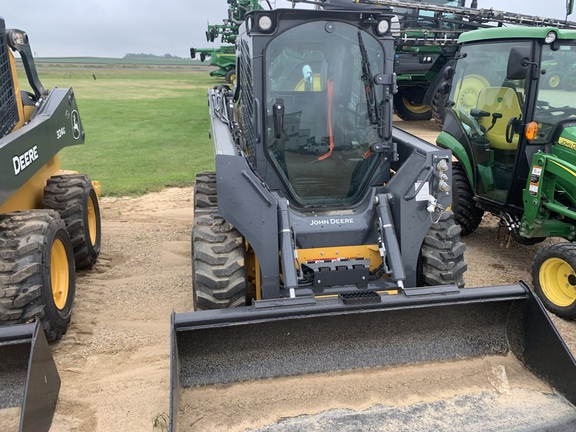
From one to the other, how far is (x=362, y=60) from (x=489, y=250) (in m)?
3.13

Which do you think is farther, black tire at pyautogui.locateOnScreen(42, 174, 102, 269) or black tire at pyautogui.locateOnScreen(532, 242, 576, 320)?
black tire at pyautogui.locateOnScreen(42, 174, 102, 269)

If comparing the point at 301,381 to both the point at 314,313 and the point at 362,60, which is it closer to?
the point at 314,313

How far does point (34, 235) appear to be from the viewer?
12.2ft

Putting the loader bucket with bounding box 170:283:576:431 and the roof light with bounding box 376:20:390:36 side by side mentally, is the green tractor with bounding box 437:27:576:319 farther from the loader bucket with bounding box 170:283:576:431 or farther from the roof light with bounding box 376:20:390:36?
the roof light with bounding box 376:20:390:36

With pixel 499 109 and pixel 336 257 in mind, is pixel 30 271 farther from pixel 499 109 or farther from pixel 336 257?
pixel 499 109

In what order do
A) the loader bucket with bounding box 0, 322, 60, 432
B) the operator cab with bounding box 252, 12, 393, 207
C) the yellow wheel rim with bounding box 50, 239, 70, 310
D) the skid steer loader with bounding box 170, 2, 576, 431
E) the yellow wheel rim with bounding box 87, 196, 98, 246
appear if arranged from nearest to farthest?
the loader bucket with bounding box 0, 322, 60, 432, the skid steer loader with bounding box 170, 2, 576, 431, the operator cab with bounding box 252, 12, 393, 207, the yellow wheel rim with bounding box 50, 239, 70, 310, the yellow wheel rim with bounding box 87, 196, 98, 246

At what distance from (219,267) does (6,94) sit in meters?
2.55

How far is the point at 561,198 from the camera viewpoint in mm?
5008

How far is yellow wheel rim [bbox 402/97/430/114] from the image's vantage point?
654 inches

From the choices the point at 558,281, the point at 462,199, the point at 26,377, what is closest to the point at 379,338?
the point at 26,377

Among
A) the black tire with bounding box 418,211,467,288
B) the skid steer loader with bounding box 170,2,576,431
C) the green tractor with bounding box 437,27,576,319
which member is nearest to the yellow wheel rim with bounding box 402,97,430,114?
the green tractor with bounding box 437,27,576,319

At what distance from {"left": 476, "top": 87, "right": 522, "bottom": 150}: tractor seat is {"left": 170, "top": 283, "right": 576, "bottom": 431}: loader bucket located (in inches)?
101

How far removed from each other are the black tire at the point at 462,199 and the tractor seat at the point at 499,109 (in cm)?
57

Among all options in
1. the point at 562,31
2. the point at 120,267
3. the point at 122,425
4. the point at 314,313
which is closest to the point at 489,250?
the point at 562,31
